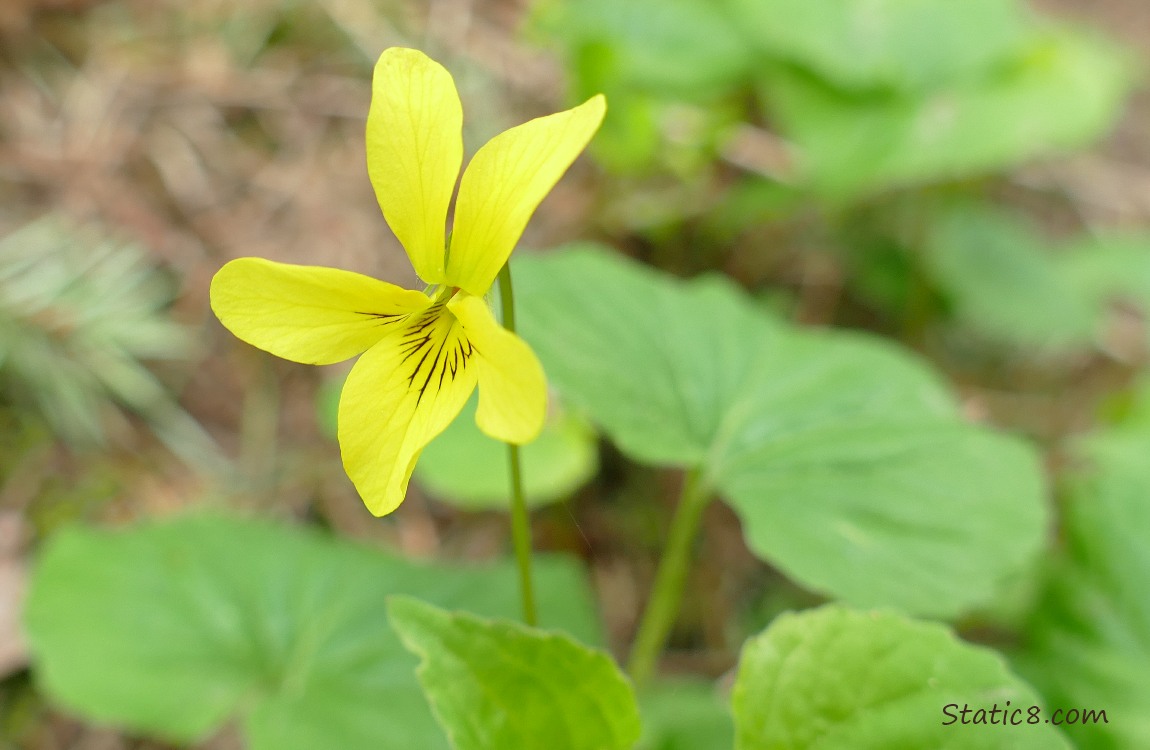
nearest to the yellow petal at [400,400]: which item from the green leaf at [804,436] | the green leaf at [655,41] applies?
the green leaf at [804,436]

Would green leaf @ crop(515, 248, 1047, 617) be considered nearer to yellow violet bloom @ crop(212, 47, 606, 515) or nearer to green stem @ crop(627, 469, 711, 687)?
green stem @ crop(627, 469, 711, 687)

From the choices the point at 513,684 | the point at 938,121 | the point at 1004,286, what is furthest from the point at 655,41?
the point at 513,684

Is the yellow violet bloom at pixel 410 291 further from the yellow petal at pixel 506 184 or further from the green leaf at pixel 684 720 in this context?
the green leaf at pixel 684 720

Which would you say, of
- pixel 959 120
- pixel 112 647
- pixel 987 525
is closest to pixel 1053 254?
pixel 959 120

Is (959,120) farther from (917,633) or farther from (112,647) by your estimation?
(112,647)

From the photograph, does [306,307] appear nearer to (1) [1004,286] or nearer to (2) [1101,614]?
(2) [1101,614]

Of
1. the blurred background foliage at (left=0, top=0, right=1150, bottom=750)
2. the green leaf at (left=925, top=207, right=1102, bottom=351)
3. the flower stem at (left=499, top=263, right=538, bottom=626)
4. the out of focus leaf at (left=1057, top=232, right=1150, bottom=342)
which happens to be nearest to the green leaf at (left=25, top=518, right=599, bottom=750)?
the blurred background foliage at (left=0, top=0, right=1150, bottom=750)
